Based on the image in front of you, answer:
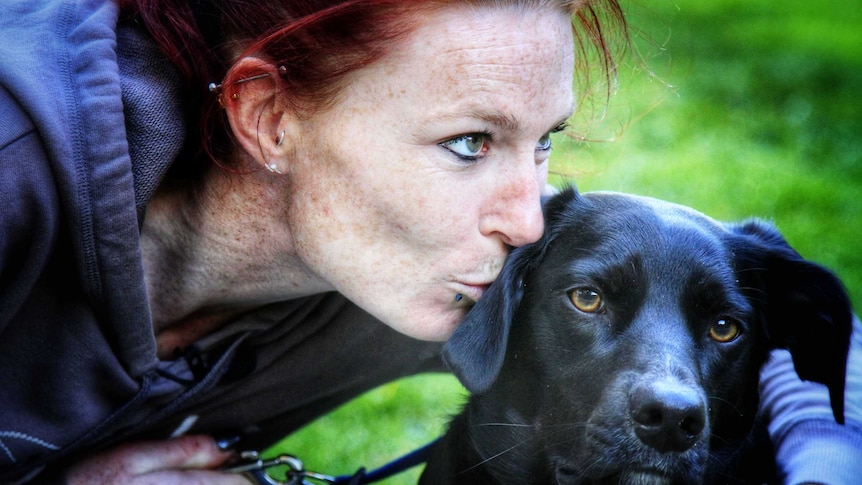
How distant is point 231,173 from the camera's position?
93.0 inches

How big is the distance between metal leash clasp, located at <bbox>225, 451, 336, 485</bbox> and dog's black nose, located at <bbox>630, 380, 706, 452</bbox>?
106cm

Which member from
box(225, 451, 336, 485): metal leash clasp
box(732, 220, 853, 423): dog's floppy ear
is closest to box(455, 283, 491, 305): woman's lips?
box(732, 220, 853, 423): dog's floppy ear

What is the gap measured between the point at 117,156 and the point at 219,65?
1.25 feet

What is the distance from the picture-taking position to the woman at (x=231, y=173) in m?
2.01

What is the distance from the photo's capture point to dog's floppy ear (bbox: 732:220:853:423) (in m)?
2.23

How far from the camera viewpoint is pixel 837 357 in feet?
7.31

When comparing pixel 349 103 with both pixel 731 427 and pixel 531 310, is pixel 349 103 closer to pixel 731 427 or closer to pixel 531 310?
pixel 531 310

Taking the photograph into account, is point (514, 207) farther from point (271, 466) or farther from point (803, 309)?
point (271, 466)

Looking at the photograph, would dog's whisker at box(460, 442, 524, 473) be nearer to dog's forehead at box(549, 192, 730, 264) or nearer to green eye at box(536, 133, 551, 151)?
dog's forehead at box(549, 192, 730, 264)

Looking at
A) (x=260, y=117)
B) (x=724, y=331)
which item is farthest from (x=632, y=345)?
(x=260, y=117)

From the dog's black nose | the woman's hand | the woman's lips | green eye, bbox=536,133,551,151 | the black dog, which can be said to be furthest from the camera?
the woman's hand

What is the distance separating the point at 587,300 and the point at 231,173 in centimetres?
95

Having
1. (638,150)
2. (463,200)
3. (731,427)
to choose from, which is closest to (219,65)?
(463,200)

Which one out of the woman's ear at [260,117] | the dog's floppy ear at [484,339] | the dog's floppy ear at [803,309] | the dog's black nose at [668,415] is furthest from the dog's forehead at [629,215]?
the woman's ear at [260,117]
